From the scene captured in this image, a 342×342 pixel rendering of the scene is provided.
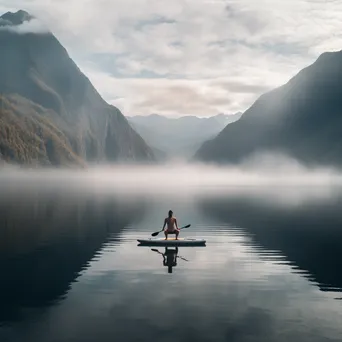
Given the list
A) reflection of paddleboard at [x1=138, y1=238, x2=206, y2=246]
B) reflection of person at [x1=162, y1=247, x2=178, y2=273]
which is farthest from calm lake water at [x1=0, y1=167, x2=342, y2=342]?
reflection of paddleboard at [x1=138, y1=238, x2=206, y2=246]

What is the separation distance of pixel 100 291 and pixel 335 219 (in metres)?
57.7

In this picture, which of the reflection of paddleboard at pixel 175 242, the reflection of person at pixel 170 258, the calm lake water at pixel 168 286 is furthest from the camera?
the reflection of paddleboard at pixel 175 242

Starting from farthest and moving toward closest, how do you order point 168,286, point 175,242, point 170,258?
point 175,242, point 170,258, point 168,286

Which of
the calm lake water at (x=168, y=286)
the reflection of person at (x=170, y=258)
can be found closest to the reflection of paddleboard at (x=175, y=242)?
the reflection of person at (x=170, y=258)

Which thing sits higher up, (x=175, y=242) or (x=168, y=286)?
(x=175, y=242)

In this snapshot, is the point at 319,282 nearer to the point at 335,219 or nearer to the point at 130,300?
the point at 130,300

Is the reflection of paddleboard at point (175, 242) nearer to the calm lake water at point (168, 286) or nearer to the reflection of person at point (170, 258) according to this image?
the reflection of person at point (170, 258)

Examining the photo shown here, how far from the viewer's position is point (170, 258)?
44219 mm

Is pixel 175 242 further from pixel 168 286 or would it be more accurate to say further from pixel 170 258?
pixel 168 286

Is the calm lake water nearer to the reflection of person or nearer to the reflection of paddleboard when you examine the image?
the reflection of person

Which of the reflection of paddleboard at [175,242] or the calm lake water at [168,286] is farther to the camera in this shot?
the reflection of paddleboard at [175,242]

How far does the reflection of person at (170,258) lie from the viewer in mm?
40866

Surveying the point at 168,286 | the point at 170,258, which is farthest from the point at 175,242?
the point at 168,286

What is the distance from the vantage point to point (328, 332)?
→ 23.5 metres
